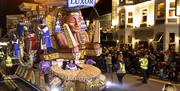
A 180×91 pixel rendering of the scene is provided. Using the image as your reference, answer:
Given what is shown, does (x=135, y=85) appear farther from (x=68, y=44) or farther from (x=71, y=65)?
(x=68, y=44)

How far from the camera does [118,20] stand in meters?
37.7

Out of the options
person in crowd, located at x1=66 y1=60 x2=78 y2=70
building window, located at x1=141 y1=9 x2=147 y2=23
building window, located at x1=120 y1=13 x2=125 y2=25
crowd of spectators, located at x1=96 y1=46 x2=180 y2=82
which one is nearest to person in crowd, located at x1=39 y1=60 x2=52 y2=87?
person in crowd, located at x1=66 y1=60 x2=78 y2=70

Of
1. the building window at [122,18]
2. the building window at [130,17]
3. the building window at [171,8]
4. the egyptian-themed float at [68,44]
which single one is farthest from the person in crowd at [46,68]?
the building window at [122,18]

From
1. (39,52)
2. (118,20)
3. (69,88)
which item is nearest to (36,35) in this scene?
(39,52)

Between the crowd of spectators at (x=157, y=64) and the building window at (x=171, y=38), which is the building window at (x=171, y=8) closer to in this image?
the building window at (x=171, y=38)

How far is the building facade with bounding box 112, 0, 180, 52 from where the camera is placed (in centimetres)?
2656

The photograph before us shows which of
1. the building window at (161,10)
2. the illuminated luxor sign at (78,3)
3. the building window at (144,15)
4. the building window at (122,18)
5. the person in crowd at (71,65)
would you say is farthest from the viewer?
the building window at (122,18)

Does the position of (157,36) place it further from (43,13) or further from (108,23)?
(43,13)

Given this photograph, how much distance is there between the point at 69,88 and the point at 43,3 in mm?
2636

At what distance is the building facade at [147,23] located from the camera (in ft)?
87.1

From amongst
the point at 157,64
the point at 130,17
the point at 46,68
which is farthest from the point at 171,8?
the point at 46,68

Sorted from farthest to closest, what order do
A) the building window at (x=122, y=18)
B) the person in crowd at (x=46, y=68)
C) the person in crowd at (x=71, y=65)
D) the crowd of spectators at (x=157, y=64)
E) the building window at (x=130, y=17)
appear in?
the building window at (x=122, y=18), the building window at (x=130, y=17), the crowd of spectators at (x=157, y=64), the person in crowd at (x=46, y=68), the person in crowd at (x=71, y=65)

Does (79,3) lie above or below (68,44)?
above

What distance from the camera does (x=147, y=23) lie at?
31031mm
